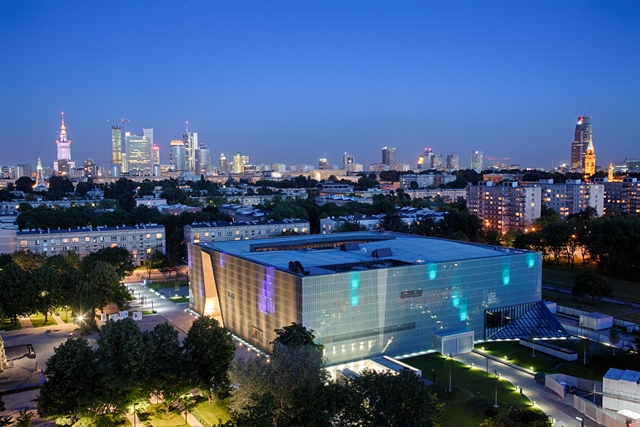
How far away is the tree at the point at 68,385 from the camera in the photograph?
2195cm

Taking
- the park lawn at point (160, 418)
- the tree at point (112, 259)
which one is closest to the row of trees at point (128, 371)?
the park lawn at point (160, 418)

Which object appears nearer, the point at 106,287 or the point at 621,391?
the point at 621,391

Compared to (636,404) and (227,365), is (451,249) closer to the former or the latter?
(636,404)

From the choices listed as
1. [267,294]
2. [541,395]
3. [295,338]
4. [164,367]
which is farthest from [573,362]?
[164,367]

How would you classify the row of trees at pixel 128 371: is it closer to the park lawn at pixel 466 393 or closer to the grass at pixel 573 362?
the park lawn at pixel 466 393

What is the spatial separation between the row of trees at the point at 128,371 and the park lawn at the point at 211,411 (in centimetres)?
58

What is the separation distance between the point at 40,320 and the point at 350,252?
2456cm

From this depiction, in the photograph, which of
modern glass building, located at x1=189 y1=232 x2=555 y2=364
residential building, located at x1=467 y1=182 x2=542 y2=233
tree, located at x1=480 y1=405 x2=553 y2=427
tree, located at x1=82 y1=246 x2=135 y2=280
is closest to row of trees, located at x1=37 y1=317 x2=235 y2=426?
modern glass building, located at x1=189 y1=232 x2=555 y2=364

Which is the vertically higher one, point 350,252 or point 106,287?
point 350,252

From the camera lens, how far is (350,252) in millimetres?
38594

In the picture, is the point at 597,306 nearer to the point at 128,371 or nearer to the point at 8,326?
the point at 128,371

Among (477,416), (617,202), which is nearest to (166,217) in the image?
(477,416)

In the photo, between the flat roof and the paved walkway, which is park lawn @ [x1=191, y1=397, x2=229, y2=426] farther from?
the paved walkway

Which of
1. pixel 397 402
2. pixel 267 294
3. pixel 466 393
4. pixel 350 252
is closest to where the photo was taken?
pixel 397 402
